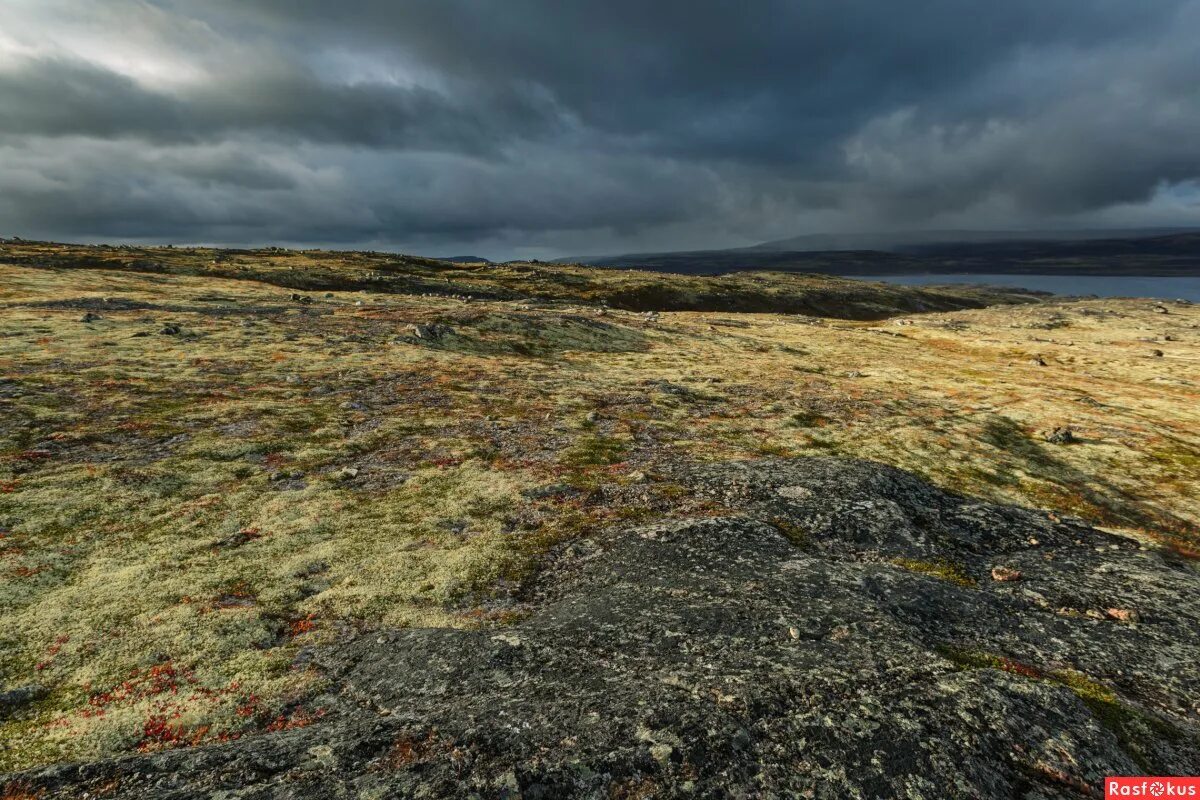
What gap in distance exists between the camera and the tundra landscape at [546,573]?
9.88 metres

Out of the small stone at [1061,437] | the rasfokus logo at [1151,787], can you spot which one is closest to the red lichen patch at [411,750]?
the rasfokus logo at [1151,787]

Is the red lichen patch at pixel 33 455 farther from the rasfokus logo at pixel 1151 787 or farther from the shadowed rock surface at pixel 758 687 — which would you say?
the rasfokus logo at pixel 1151 787

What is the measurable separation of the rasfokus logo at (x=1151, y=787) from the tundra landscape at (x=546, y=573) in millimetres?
273

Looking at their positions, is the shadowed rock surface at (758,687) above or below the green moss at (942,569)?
above

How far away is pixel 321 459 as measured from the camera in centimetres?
2688

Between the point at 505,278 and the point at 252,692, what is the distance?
152941 mm

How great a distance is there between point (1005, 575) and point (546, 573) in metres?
15.0

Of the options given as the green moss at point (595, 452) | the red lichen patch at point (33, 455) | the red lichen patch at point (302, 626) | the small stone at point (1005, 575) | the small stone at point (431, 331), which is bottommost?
the small stone at point (1005, 575)

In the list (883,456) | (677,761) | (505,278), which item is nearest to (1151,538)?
(883,456)

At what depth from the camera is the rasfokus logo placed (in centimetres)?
936

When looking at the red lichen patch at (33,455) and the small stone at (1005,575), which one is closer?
the small stone at (1005,575)

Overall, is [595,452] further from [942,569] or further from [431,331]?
[431,331]

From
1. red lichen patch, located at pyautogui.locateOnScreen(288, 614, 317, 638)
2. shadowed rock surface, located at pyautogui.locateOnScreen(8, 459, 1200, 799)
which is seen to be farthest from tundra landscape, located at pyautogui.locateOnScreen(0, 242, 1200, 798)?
red lichen patch, located at pyautogui.locateOnScreen(288, 614, 317, 638)

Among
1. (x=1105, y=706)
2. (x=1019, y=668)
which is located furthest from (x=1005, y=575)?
(x=1105, y=706)
